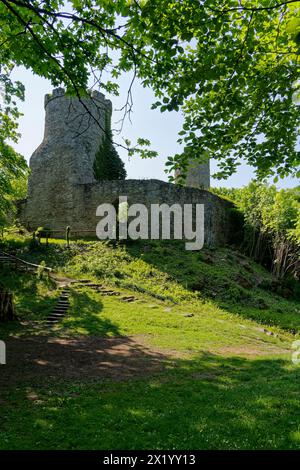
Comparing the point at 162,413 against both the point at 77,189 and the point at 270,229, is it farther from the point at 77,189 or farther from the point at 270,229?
the point at 270,229

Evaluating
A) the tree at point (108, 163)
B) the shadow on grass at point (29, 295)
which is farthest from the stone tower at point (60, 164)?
the shadow on grass at point (29, 295)

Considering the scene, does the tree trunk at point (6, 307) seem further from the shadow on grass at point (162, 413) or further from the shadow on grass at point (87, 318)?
the shadow on grass at point (162, 413)

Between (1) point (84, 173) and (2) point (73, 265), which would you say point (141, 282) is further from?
(1) point (84, 173)

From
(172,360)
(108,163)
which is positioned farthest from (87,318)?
(108,163)

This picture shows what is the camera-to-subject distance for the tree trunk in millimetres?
11961

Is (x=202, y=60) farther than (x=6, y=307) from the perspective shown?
No

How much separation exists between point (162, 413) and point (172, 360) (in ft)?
11.9

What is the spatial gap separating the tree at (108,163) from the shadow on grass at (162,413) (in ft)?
79.7

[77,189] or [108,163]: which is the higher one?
[108,163]

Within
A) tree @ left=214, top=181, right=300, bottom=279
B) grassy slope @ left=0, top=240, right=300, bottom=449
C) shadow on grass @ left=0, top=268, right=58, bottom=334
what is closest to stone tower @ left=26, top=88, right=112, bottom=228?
grassy slope @ left=0, top=240, right=300, bottom=449

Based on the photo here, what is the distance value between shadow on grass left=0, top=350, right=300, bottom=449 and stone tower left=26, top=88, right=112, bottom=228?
73.4ft

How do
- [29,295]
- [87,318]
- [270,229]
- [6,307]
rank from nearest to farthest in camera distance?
[6,307]
[87,318]
[29,295]
[270,229]

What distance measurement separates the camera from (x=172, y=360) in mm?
9000

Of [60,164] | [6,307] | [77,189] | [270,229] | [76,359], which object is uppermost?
[60,164]
